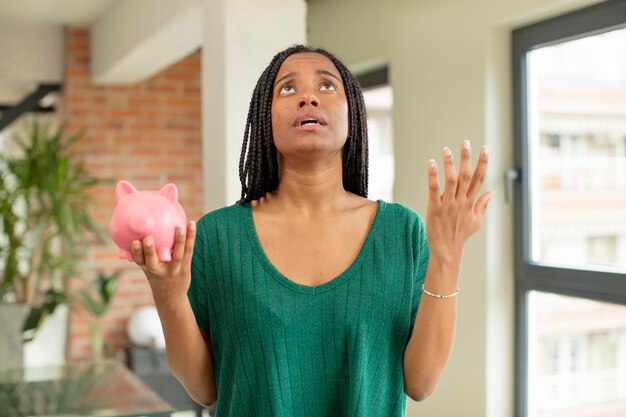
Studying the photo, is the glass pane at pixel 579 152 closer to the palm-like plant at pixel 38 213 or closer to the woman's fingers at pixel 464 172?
the woman's fingers at pixel 464 172

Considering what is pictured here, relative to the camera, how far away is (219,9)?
9.67 feet

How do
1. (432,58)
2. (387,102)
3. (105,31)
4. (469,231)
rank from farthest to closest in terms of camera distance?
(105,31), (387,102), (432,58), (469,231)

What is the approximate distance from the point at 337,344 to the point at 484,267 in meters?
2.22

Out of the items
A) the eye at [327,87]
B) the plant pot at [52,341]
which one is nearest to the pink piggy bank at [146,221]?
the eye at [327,87]

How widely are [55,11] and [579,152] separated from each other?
3.62 m

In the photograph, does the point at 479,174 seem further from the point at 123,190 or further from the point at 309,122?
the point at 123,190

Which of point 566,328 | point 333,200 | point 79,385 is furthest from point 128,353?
point 333,200

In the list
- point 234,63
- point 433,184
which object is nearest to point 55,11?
point 234,63

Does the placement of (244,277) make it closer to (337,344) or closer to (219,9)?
(337,344)

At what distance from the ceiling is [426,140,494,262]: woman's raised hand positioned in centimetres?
435

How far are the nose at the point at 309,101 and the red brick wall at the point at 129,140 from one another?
15.5ft

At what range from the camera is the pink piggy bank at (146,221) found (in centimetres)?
115

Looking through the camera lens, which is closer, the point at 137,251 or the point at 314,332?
the point at 137,251

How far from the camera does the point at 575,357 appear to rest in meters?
3.34
